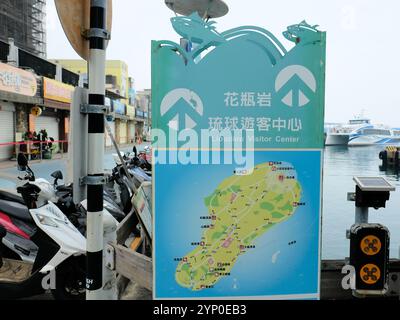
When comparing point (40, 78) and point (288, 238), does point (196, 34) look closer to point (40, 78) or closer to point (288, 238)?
point (288, 238)

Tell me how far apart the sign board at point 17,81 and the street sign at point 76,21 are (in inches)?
486

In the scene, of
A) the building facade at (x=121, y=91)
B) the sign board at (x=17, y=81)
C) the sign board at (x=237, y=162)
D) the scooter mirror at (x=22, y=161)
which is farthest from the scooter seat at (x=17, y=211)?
the building facade at (x=121, y=91)

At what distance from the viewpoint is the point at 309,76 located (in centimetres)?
204

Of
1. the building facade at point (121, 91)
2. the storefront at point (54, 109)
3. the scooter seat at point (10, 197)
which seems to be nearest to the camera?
the scooter seat at point (10, 197)

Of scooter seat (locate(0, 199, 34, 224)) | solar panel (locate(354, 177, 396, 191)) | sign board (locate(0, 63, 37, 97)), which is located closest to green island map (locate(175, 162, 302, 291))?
solar panel (locate(354, 177, 396, 191))

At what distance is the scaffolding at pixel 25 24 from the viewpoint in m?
31.0

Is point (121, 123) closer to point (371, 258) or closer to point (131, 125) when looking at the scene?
point (131, 125)

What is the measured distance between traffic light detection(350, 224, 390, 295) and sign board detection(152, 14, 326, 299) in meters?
0.50

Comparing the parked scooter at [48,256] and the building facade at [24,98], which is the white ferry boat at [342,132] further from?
the parked scooter at [48,256]

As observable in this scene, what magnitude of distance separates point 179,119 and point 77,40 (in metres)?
0.76

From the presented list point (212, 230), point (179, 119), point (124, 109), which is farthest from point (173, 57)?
point (124, 109)

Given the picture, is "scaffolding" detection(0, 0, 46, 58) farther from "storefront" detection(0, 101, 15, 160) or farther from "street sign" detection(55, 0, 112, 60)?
"street sign" detection(55, 0, 112, 60)

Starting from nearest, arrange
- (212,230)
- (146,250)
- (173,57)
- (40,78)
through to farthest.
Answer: (173,57)
(212,230)
(146,250)
(40,78)

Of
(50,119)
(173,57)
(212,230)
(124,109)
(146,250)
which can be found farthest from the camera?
(124,109)
